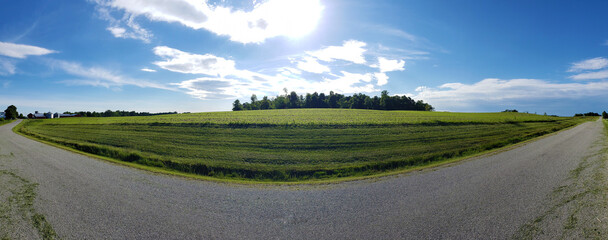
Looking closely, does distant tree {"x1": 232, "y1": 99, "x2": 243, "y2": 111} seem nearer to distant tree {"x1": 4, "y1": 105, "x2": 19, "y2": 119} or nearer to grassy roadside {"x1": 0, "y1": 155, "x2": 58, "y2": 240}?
distant tree {"x1": 4, "y1": 105, "x2": 19, "y2": 119}

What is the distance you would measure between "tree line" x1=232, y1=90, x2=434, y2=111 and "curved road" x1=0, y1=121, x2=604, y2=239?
296ft

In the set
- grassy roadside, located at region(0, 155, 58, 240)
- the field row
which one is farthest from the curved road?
the field row

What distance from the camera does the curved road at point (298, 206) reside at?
5684 millimetres

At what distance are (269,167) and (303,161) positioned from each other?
2017 millimetres

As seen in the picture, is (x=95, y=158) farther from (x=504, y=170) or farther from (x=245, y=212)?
(x=504, y=170)

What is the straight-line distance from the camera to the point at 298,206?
7.11m

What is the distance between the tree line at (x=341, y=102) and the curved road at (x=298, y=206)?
296ft

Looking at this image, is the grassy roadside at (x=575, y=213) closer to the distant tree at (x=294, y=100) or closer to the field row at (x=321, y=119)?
the field row at (x=321, y=119)

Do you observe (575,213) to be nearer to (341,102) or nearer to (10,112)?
(341,102)

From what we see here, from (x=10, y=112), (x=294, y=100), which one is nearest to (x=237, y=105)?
(x=294, y=100)

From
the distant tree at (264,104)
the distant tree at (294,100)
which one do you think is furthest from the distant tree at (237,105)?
the distant tree at (294,100)

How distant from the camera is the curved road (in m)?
5.68

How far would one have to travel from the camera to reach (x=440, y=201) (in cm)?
723

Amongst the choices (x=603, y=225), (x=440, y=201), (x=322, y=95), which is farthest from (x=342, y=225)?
(x=322, y=95)
